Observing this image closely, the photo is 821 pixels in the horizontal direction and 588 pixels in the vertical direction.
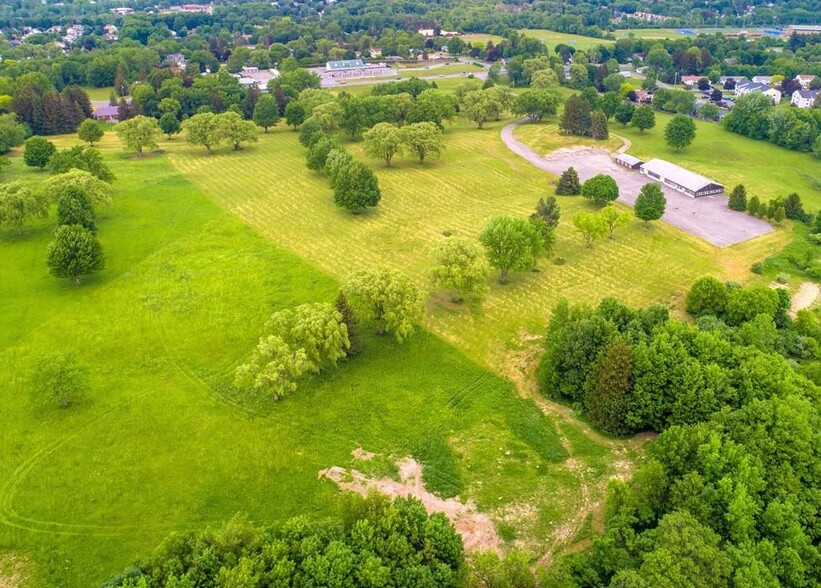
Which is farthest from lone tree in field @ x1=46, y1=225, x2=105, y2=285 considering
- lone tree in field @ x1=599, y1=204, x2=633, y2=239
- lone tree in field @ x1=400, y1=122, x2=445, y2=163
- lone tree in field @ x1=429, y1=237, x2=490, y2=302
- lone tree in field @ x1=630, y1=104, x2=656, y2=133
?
lone tree in field @ x1=630, y1=104, x2=656, y2=133

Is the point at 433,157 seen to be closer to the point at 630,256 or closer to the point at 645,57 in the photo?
the point at 630,256

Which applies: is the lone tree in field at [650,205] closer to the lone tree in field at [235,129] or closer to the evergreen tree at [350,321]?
the evergreen tree at [350,321]

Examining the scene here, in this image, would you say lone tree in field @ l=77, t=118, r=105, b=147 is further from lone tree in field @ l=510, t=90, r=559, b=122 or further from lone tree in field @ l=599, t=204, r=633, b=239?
lone tree in field @ l=599, t=204, r=633, b=239

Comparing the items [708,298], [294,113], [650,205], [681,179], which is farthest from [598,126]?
[708,298]

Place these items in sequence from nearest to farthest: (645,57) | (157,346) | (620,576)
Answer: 1. (620,576)
2. (157,346)
3. (645,57)

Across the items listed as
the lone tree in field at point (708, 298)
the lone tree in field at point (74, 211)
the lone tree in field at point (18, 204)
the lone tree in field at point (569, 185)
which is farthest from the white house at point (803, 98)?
the lone tree in field at point (18, 204)

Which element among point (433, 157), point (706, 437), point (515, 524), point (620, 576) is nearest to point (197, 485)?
point (515, 524)
